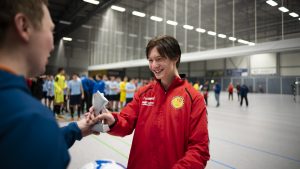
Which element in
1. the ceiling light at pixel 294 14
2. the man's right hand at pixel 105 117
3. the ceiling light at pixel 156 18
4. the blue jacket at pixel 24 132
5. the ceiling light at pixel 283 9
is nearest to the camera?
the blue jacket at pixel 24 132

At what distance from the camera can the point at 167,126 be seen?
54.3 inches

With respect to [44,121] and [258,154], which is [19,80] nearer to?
[44,121]

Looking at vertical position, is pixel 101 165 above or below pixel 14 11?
below

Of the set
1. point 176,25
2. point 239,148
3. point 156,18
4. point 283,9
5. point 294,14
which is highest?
point 156,18

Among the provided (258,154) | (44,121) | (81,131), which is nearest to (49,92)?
(258,154)

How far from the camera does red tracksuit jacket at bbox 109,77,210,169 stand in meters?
1.30

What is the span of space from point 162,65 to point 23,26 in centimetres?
99

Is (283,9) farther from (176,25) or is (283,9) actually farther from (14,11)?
(14,11)

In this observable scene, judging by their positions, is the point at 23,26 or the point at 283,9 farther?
the point at 283,9

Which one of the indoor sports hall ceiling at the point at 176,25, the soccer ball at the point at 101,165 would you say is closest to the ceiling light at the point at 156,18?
the indoor sports hall ceiling at the point at 176,25

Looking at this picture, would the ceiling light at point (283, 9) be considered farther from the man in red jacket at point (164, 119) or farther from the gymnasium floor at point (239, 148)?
the man in red jacket at point (164, 119)

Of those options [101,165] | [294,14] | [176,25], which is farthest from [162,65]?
[176,25]

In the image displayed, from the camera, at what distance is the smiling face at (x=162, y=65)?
1.45 m

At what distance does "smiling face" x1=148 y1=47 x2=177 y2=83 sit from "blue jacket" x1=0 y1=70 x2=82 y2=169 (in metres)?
1.02
